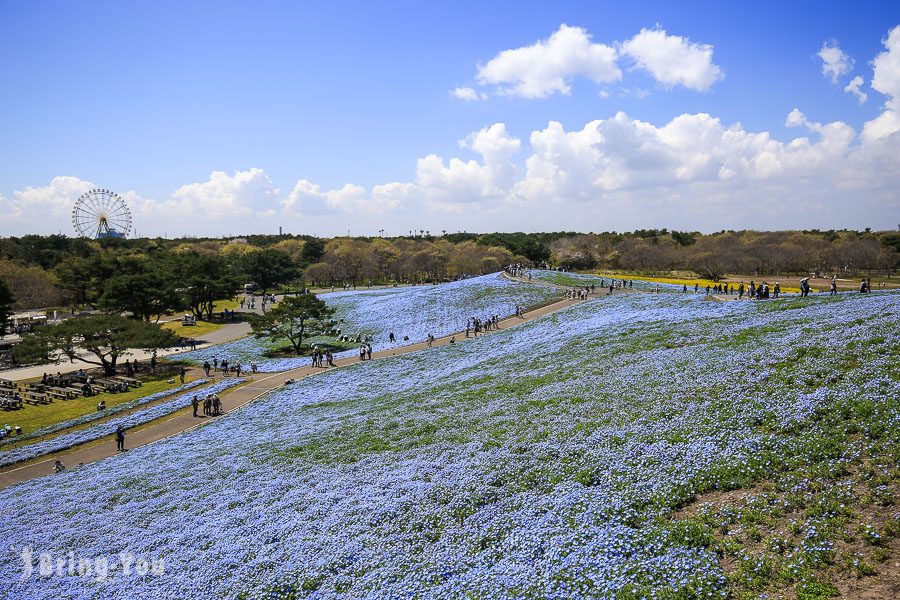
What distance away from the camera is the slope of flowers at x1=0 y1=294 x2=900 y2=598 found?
11.4 m

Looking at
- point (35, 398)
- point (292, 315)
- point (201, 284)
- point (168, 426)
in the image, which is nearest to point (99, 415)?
point (168, 426)

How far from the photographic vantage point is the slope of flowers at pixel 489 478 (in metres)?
11.4

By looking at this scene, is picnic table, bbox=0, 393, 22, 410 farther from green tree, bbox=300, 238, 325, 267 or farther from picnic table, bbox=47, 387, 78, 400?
green tree, bbox=300, 238, 325, 267

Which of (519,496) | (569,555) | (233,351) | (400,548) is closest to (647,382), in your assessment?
(519,496)

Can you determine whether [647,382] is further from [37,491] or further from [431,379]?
[37,491]

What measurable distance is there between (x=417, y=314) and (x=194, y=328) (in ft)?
109

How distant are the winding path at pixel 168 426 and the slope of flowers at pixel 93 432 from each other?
451mm

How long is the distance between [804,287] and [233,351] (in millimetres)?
51721

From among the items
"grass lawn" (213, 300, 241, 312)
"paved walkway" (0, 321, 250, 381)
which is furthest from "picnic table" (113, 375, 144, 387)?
"grass lawn" (213, 300, 241, 312)

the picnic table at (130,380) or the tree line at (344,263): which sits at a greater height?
the tree line at (344,263)

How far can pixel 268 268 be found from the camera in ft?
316

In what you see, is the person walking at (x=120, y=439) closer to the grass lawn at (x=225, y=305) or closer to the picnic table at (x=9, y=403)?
the picnic table at (x=9, y=403)

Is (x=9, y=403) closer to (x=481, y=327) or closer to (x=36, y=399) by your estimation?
(x=36, y=399)

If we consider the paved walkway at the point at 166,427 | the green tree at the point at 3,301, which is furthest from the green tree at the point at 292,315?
the green tree at the point at 3,301
